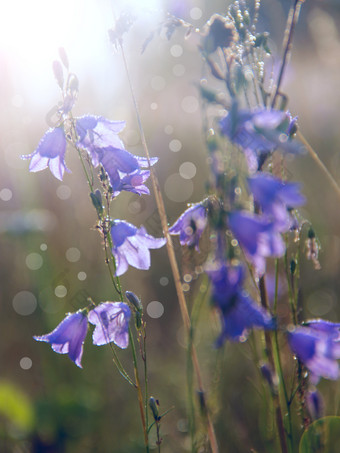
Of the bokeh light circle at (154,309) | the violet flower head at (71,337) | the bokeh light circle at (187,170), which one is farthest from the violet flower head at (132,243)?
the bokeh light circle at (187,170)

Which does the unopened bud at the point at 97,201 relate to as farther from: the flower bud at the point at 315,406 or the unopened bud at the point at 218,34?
the flower bud at the point at 315,406

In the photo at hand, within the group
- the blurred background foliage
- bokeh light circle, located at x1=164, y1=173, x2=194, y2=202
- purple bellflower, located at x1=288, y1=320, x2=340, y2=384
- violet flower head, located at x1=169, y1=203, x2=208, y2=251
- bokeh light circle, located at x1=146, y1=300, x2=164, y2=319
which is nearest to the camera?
purple bellflower, located at x1=288, y1=320, x2=340, y2=384

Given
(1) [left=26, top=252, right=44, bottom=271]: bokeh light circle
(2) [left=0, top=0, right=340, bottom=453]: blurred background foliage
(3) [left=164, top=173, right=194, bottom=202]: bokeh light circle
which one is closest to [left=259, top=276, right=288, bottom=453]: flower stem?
(2) [left=0, top=0, right=340, bottom=453]: blurred background foliage

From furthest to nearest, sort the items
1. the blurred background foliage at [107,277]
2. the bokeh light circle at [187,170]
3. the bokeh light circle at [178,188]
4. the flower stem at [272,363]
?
the bokeh light circle at [187,170] < the bokeh light circle at [178,188] < the blurred background foliage at [107,277] < the flower stem at [272,363]

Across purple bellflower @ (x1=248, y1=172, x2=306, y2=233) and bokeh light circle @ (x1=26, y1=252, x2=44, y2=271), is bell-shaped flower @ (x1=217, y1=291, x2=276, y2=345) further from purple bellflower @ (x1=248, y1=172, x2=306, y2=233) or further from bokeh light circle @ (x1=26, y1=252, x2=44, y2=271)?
bokeh light circle @ (x1=26, y1=252, x2=44, y2=271)

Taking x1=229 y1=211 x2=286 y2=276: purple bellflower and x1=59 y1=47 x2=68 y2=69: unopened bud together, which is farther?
x1=59 y1=47 x2=68 y2=69: unopened bud

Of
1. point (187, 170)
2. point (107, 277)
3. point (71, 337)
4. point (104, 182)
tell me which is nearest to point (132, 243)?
point (104, 182)
